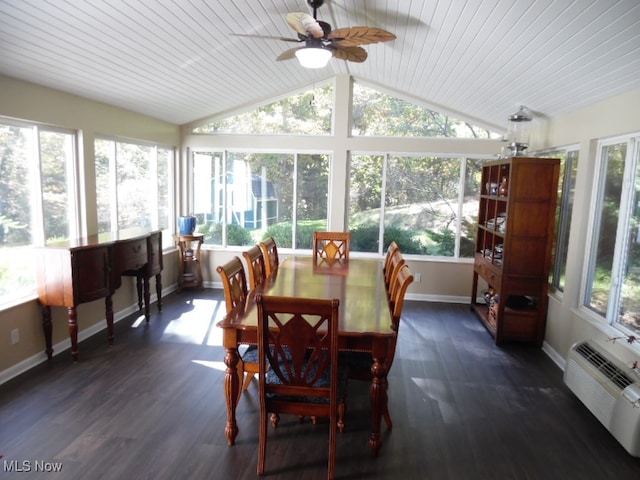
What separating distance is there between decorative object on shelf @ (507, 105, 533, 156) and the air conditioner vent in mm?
1951

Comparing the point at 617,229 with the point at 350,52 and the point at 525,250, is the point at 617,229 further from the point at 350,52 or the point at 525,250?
the point at 350,52

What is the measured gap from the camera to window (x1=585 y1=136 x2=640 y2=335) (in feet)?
9.56

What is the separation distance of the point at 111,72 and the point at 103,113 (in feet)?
2.72

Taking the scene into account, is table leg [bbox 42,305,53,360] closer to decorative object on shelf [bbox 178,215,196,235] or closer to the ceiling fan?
decorative object on shelf [bbox 178,215,196,235]

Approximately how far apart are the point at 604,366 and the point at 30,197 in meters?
4.43

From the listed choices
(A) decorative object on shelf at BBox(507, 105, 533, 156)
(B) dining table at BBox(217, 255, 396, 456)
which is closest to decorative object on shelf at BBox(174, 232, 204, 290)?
(B) dining table at BBox(217, 255, 396, 456)

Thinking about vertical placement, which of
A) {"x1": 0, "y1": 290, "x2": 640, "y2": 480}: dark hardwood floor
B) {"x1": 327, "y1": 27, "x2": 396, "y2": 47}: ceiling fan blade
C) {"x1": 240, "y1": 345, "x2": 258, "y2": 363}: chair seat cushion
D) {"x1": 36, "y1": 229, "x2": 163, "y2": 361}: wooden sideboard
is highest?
{"x1": 327, "y1": 27, "x2": 396, "y2": 47}: ceiling fan blade

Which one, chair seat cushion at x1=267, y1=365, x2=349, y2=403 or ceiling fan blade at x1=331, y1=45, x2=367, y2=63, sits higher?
ceiling fan blade at x1=331, y1=45, x2=367, y2=63

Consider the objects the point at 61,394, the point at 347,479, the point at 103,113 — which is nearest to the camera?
the point at 347,479

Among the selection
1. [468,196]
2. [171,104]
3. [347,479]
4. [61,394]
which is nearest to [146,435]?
[61,394]

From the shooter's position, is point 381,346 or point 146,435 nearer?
point 381,346

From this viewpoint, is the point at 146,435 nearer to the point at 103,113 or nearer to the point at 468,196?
the point at 103,113

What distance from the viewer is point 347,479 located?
2.13 metres

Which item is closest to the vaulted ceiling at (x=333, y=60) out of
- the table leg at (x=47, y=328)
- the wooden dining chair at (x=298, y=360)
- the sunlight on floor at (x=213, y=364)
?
the table leg at (x=47, y=328)
